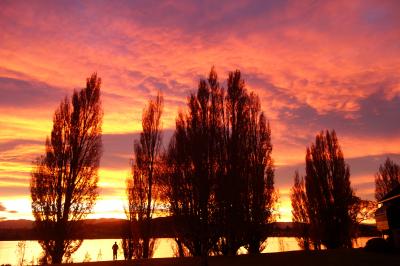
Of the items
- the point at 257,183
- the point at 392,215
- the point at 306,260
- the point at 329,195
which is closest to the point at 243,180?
the point at 257,183

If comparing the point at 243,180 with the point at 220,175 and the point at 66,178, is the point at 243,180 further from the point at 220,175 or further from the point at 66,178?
the point at 66,178

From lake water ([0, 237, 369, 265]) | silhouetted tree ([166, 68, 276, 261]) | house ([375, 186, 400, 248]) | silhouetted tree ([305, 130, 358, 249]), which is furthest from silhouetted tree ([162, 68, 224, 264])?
silhouetted tree ([305, 130, 358, 249])

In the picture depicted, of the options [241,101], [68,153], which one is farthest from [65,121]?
[241,101]

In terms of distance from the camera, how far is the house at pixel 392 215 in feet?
79.9

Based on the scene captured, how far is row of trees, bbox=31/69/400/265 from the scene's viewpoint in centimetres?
2014

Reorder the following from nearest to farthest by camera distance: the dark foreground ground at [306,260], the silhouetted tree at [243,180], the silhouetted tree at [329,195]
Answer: the dark foreground ground at [306,260] → the silhouetted tree at [243,180] → the silhouetted tree at [329,195]

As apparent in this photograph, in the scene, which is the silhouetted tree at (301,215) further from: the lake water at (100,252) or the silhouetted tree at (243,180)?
the silhouetted tree at (243,180)

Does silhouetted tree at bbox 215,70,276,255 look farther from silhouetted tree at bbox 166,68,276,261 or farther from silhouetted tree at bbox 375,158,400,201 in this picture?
silhouetted tree at bbox 375,158,400,201

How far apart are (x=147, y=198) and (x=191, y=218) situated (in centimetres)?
719

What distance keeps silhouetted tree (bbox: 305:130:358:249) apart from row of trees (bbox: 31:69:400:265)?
1187cm

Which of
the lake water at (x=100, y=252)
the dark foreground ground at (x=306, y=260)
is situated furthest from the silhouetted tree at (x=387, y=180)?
the dark foreground ground at (x=306, y=260)

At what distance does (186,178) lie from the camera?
66.7 feet

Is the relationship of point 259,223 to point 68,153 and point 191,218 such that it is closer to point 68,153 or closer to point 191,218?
point 191,218

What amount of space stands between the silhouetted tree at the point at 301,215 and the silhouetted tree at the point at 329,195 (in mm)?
2034
